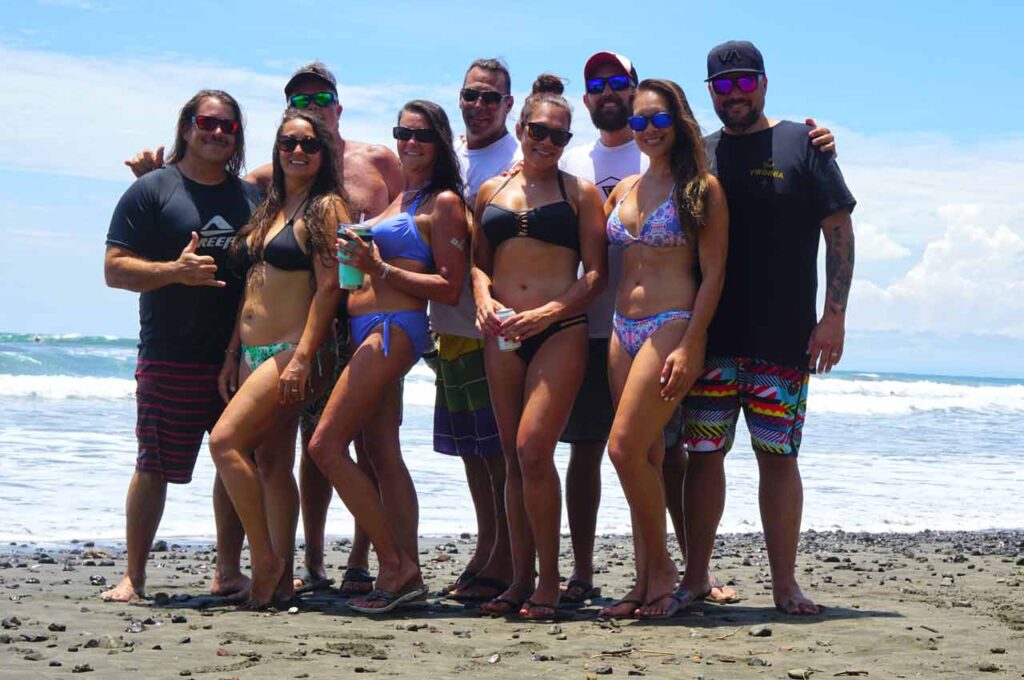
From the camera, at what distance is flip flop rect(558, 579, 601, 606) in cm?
625

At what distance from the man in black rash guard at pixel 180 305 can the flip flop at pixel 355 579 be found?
634 millimetres

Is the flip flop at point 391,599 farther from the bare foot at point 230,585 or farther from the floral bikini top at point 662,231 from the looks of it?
the floral bikini top at point 662,231

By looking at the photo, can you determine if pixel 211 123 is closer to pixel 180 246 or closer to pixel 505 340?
pixel 180 246

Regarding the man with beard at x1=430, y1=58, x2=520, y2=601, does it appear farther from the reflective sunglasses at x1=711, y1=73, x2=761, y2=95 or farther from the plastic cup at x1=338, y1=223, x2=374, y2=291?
the reflective sunglasses at x1=711, y1=73, x2=761, y2=95

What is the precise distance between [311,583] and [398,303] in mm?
1868

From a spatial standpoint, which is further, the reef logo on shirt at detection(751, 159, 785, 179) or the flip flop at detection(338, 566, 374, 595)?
the flip flop at detection(338, 566, 374, 595)

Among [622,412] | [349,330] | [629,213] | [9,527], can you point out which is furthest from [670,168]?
[9,527]

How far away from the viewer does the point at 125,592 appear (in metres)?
6.10

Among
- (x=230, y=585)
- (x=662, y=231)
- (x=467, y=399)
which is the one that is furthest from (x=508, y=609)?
(x=662, y=231)

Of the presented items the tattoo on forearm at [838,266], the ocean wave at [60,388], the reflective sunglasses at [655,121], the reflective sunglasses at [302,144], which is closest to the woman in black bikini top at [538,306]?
the reflective sunglasses at [655,121]

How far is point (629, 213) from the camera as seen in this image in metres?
5.48

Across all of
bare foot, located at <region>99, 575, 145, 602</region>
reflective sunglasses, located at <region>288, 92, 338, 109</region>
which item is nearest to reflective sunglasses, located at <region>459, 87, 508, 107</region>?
reflective sunglasses, located at <region>288, 92, 338, 109</region>

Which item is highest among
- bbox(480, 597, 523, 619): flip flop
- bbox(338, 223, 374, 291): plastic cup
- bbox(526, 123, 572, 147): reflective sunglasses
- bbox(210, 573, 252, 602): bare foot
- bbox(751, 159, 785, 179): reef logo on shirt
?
bbox(526, 123, 572, 147): reflective sunglasses

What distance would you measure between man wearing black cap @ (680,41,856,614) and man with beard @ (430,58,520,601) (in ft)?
3.85
